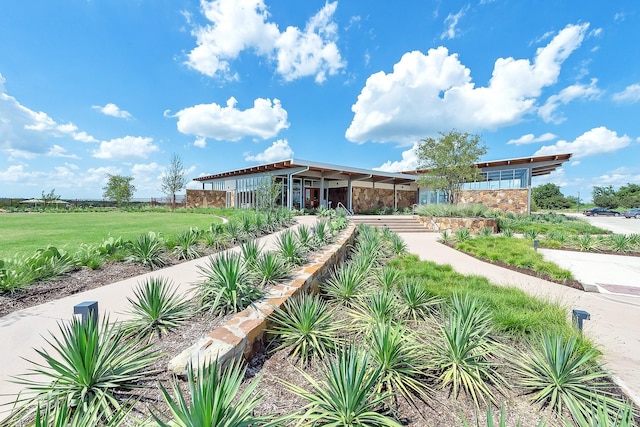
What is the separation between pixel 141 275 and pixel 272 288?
11.2ft

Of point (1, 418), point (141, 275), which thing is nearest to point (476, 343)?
point (1, 418)

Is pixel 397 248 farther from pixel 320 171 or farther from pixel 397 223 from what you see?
pixel 320 171

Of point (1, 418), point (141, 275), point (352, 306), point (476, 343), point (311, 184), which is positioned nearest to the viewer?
point (1, 418)

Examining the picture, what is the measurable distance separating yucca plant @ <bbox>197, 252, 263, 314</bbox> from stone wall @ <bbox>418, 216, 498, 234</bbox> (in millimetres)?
13751

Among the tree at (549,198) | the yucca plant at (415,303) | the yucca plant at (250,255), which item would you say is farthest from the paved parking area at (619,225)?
the tree at (549,198)

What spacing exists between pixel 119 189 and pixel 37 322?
141 ft

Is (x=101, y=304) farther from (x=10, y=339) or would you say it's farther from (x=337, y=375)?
(x=337, y=375)

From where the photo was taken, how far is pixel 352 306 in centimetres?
438

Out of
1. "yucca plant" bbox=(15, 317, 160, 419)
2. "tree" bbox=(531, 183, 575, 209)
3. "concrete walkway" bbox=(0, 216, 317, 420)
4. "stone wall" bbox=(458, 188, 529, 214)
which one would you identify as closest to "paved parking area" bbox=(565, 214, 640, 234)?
"stone wall" bbox=(458, 188, 529, 214)

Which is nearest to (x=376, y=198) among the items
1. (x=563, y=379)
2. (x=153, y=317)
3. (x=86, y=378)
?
(x=563, y=379)

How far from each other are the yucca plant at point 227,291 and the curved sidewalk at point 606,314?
406cm

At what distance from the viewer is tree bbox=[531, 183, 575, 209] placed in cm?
6094

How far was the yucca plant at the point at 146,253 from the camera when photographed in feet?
20.6

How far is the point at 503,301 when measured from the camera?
4477mm
